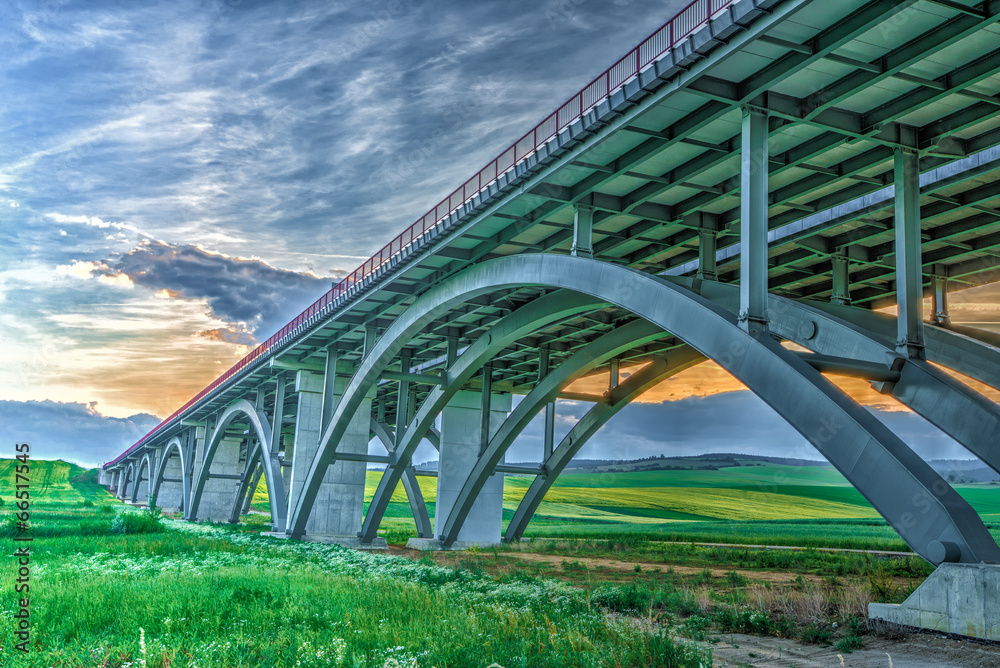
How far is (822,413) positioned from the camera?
1182 centimetres

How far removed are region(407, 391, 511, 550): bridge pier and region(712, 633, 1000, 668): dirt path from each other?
2763 cm

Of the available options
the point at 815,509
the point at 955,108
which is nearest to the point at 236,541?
the point at 955,108

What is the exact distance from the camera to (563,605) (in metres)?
13.5

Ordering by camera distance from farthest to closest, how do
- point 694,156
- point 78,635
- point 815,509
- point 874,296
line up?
point 815,509, point 874,296, point 694,156, point 78,635

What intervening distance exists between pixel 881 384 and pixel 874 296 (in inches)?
490

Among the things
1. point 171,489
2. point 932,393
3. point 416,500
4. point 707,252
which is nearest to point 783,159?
point 707,252

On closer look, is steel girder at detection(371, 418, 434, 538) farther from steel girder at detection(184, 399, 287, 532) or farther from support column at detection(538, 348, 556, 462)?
support column at detection(538, 348, 556, 462)

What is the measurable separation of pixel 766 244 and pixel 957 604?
6612mm

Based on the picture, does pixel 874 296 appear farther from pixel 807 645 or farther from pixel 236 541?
pixel 236 541

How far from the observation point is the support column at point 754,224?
Answer: 1366 cm

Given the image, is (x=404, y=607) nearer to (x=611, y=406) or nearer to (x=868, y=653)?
(x=868, y=653)

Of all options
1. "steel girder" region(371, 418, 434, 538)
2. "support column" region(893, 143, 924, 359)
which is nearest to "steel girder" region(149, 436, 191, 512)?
"steel girder" region(371, 418, 434, 538)

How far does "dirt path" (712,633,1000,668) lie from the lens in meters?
8.56

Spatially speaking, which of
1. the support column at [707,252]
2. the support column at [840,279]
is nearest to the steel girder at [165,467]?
the support column at [707,252]
